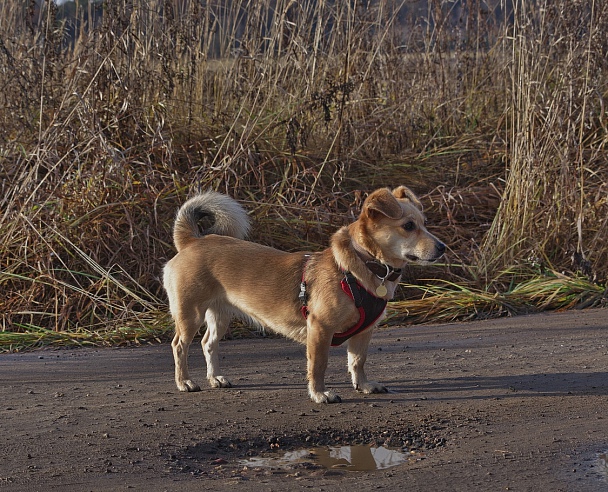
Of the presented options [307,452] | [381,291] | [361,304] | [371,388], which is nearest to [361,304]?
[361,304]

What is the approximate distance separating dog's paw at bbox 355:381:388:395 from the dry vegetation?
5.33ft

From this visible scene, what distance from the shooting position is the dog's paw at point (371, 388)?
441 centimetres

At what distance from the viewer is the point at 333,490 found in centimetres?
311

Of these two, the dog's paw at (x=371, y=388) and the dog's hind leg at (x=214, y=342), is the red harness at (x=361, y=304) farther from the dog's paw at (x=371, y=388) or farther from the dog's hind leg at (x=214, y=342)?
the dog's hind leg at (x=214, y=342)

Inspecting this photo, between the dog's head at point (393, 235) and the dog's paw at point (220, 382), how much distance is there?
100cm

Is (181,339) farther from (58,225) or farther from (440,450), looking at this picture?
(58,225)

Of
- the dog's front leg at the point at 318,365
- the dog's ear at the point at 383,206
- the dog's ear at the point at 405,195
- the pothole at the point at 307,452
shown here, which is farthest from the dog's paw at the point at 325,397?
the dog's ear at the point at 405,195

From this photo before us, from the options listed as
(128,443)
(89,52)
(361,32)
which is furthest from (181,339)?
(361,32)

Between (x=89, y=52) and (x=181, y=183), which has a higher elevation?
(x=89, y=52)

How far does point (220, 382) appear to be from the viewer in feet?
15.2

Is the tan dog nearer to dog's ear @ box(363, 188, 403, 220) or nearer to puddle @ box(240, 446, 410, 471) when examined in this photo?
dog's ear @ box(363, 188, 403, 220)

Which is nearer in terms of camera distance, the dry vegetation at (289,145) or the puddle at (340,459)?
the puddle at (340,459)

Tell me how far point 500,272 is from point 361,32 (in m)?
2.60

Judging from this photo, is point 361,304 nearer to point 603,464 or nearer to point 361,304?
point 361,304
